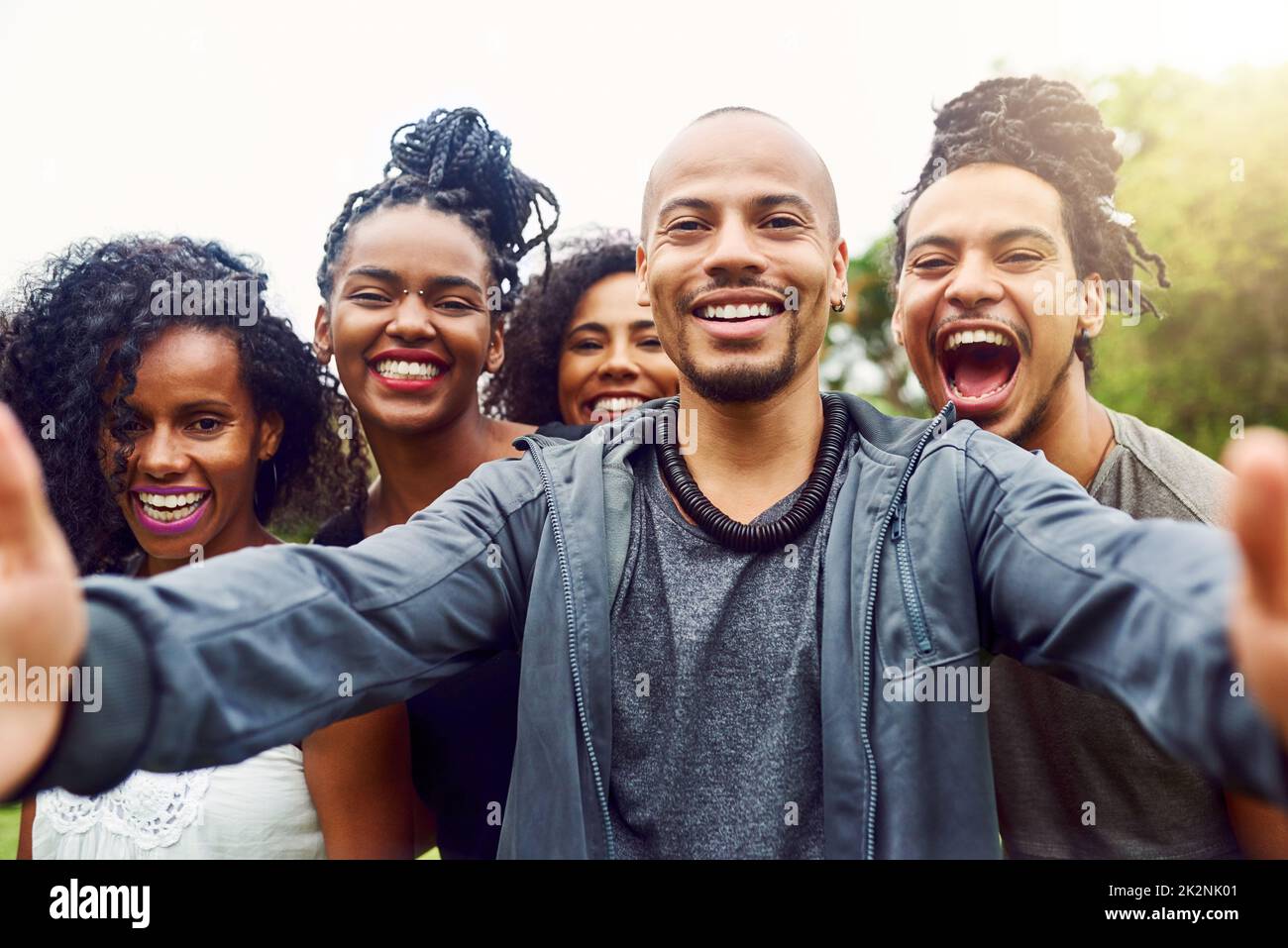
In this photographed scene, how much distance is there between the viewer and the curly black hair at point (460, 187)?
385 cm

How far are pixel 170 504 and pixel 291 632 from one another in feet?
4.98

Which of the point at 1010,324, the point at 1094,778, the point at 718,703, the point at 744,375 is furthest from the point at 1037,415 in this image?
the point at 718,703

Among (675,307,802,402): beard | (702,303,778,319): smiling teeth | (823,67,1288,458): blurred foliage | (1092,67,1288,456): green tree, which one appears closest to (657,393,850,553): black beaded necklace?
(675,307,802,402): beard

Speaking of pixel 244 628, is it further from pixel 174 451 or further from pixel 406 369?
pixel 406 369

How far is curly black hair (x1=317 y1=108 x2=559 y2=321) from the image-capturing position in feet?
12.6

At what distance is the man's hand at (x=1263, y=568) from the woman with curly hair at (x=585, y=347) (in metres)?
2.96

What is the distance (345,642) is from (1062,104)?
2979mm

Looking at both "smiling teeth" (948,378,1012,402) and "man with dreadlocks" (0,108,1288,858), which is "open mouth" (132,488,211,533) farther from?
"smiling teeth" (948,378,1012,402)

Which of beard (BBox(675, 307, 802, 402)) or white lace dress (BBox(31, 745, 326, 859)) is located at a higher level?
beard (BBox(675, 307, 802, 402))

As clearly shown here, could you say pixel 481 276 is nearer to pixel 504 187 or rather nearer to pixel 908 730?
pixel 504 187

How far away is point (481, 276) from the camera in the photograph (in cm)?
381

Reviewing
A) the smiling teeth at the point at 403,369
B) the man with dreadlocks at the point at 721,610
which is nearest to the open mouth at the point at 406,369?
A: the smiling teeth at the point at 403,369

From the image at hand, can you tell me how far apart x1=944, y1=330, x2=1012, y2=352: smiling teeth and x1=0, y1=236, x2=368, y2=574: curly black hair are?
2.16 metres

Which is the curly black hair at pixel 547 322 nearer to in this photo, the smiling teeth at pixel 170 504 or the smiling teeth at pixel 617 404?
the smiling teeth at pixel 617 404
